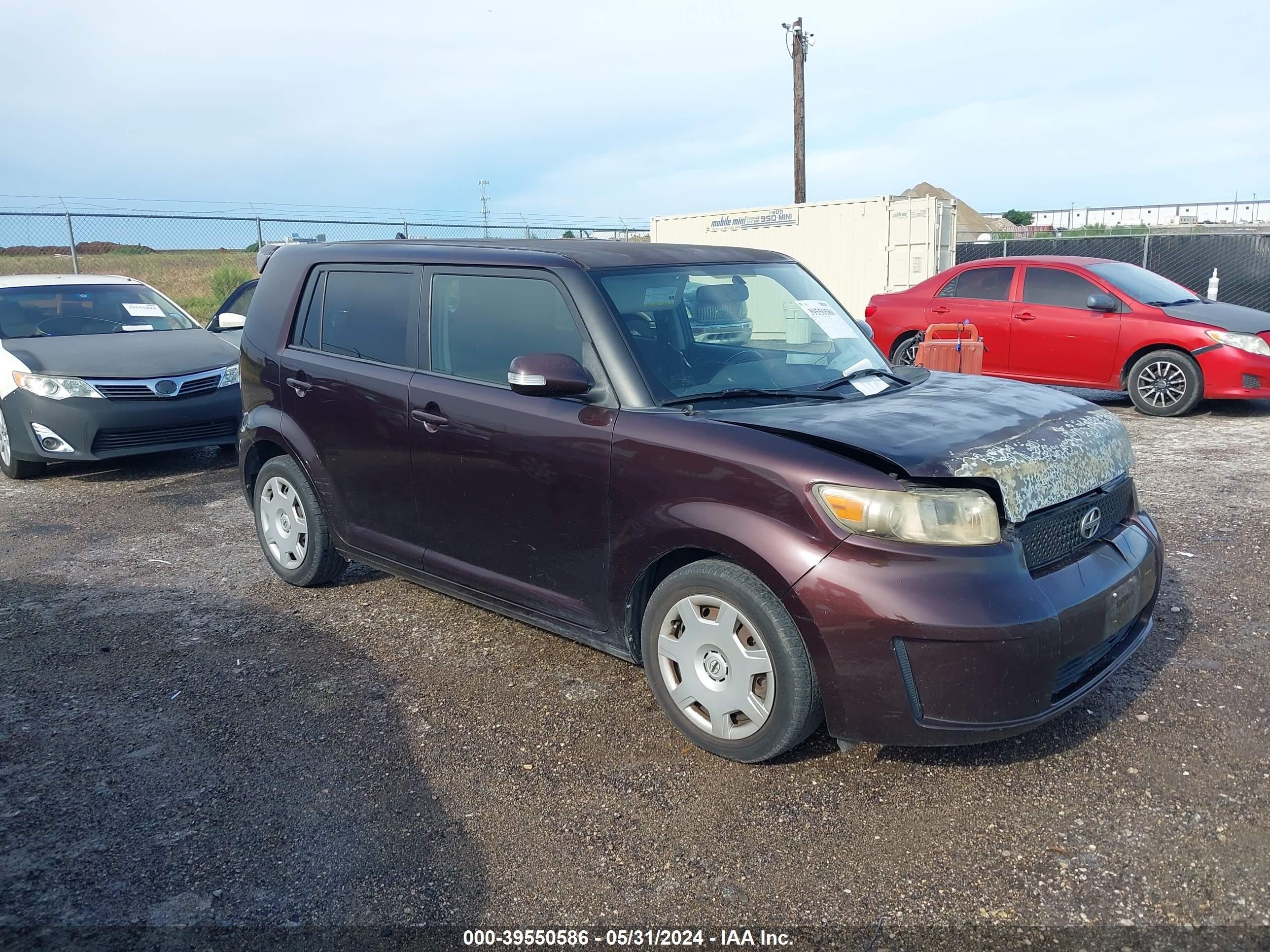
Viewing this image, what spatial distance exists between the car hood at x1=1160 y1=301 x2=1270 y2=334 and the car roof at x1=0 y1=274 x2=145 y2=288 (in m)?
10.2

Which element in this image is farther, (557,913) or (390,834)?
(390,834)

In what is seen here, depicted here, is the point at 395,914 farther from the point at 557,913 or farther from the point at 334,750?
the point at 334,750

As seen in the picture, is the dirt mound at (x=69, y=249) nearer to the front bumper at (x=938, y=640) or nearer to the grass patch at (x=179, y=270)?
the grass patch at (x=179, y=270)

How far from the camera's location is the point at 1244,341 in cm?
951

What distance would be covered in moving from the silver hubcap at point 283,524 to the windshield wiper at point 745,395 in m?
2.42

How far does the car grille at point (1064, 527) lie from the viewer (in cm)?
322

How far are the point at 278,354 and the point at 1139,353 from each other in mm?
8409

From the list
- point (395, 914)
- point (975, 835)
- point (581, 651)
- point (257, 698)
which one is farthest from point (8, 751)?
point (975, 835)

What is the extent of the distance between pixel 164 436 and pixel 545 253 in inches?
216

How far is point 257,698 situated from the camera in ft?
13.5

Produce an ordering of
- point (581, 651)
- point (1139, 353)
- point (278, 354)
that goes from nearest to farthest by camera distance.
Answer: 1. point (581, 651)
2. point (278, 354)
3. point (1139, 353)

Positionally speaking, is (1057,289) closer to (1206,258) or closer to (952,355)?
(952,355)

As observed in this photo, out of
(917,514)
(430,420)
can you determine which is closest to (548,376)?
(430,420)

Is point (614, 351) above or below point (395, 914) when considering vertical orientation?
above
